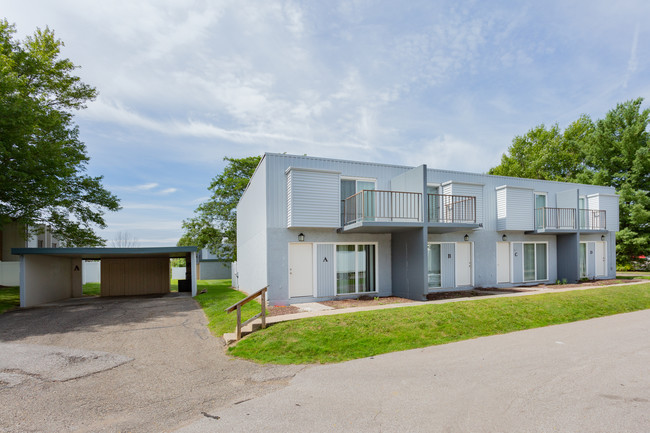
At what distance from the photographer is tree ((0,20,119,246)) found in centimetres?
1420

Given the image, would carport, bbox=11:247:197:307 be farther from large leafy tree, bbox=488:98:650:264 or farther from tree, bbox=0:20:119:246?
large leafy tree, bbox=488:98:650:264

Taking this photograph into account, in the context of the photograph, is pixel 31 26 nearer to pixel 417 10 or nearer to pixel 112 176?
pixel 112 176

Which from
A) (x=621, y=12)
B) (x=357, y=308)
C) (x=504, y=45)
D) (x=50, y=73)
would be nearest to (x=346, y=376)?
(x=357, y=308)

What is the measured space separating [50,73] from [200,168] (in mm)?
11956

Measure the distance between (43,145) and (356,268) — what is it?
15.3m

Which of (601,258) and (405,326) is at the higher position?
(601,258)

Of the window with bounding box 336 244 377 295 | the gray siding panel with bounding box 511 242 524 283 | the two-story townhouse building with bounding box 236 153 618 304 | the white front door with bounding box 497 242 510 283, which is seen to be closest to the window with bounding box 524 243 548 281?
the two-story townhouse building with bounding box 236 153 618 304

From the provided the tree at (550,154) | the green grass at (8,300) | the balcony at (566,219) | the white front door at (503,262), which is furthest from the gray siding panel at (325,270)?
the tree at (550,154)

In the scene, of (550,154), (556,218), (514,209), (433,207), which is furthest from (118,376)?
(550,154)

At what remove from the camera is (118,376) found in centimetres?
586

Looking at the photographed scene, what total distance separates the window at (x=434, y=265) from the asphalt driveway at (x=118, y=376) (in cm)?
902

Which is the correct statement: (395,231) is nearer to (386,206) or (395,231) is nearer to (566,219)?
(386,206)

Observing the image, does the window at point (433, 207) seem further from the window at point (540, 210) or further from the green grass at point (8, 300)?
the green grass at point (8, 300)

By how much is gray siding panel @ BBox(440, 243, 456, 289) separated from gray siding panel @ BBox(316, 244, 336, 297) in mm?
5041
